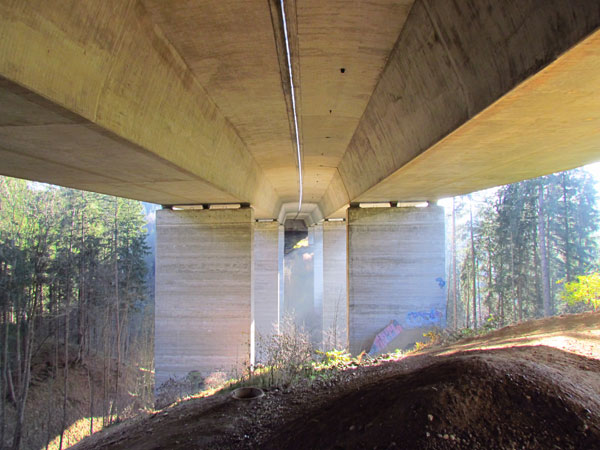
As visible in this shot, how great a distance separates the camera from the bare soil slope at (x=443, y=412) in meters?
3.10

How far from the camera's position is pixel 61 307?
72.9 feet

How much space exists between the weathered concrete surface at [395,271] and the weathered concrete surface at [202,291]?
375 centimetres

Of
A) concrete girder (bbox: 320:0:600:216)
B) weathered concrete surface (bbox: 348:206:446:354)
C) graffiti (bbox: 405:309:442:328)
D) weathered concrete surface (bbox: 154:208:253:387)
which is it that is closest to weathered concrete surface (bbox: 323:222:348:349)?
weathered concrete surface (bbox: 348:206:446:354)

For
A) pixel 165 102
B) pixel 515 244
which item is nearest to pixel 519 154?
pixel 165 102

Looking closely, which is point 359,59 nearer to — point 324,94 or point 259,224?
point 324,94

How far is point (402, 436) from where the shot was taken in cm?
329

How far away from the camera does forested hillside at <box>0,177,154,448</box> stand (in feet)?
63.7

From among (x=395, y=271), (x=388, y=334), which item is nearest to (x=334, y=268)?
(x=395, y=271)

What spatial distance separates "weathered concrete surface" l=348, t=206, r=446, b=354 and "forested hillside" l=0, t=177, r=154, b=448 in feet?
38.0

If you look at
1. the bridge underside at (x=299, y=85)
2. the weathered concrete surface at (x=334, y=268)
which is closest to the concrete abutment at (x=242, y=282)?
the bridge underside at (x=299, y=85)

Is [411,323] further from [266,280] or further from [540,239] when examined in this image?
[540,239]

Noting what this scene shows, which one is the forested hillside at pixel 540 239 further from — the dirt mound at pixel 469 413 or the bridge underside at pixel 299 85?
the dirt mound at pixel 469 413

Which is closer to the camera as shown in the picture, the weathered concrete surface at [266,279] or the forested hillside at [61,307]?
the forested hillside at [61,307]

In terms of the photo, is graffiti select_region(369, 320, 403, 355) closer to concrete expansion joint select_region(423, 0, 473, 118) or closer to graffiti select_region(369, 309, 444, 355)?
graffiti select_region(369, 309, 444, 355)
